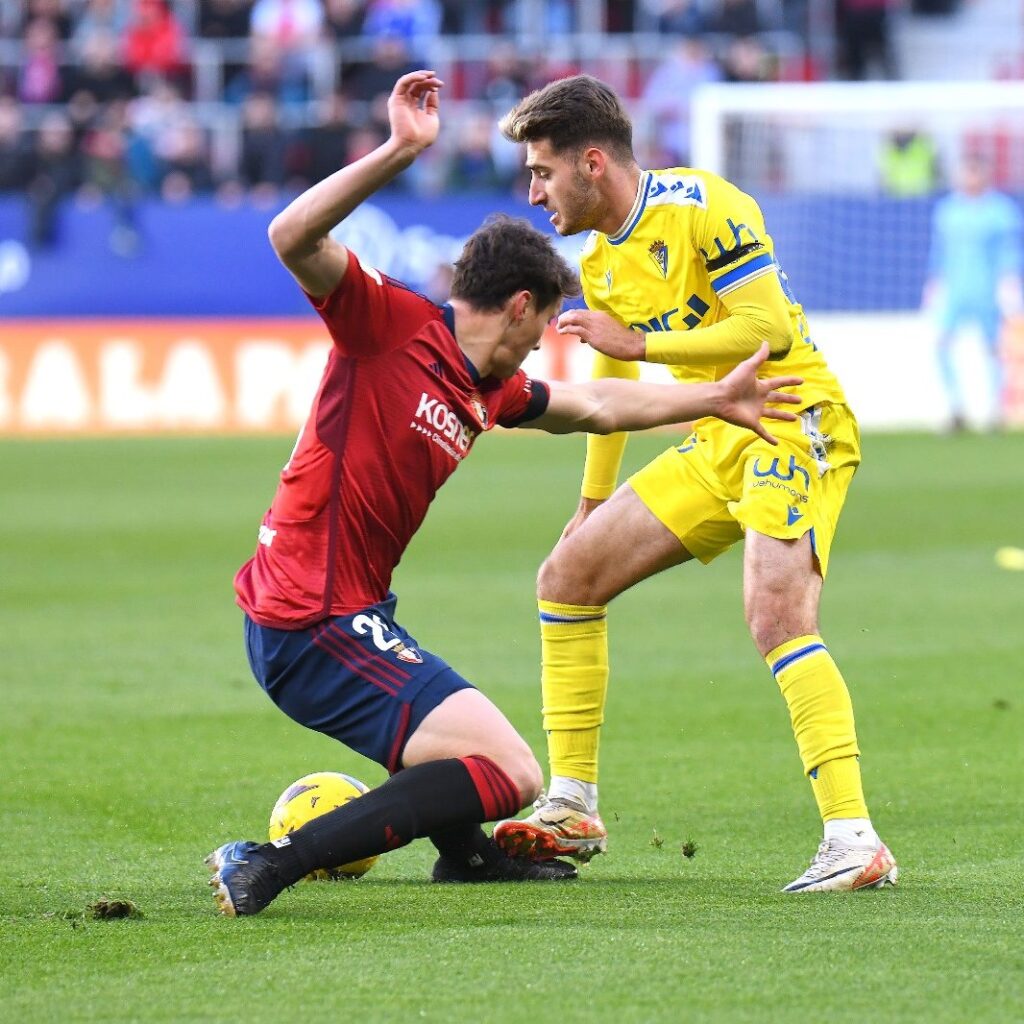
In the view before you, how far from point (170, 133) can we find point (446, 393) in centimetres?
2022

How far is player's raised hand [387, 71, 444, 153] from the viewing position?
468 centimetres

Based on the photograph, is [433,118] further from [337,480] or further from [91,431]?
[91,431]

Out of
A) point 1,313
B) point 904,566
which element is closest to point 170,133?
point 1,313

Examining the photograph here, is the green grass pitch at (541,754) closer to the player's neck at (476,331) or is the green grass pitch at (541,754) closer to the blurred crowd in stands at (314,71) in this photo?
the player's neck at (476,331)

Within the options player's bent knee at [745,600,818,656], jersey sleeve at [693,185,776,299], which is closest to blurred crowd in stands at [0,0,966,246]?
jersey sleeve at [693,185,776,299]

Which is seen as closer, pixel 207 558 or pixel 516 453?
pixel 207 558

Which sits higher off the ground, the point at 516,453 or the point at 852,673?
the point at 852,673

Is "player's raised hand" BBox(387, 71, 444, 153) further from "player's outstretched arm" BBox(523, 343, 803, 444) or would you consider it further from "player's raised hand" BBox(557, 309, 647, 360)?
"player's outstretched arm" BBox(523, 343, 803, 444)

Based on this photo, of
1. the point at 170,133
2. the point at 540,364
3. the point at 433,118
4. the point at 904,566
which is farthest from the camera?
the point at 170,133

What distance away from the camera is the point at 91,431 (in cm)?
2277

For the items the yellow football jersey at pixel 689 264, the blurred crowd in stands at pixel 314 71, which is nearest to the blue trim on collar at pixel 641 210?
the yellow football jersey at pixel 689 264

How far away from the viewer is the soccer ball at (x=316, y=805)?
5.43m

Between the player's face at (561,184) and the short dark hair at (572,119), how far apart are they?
3cm

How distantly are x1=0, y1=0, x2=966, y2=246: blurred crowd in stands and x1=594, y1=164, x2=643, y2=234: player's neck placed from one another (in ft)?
57.8
